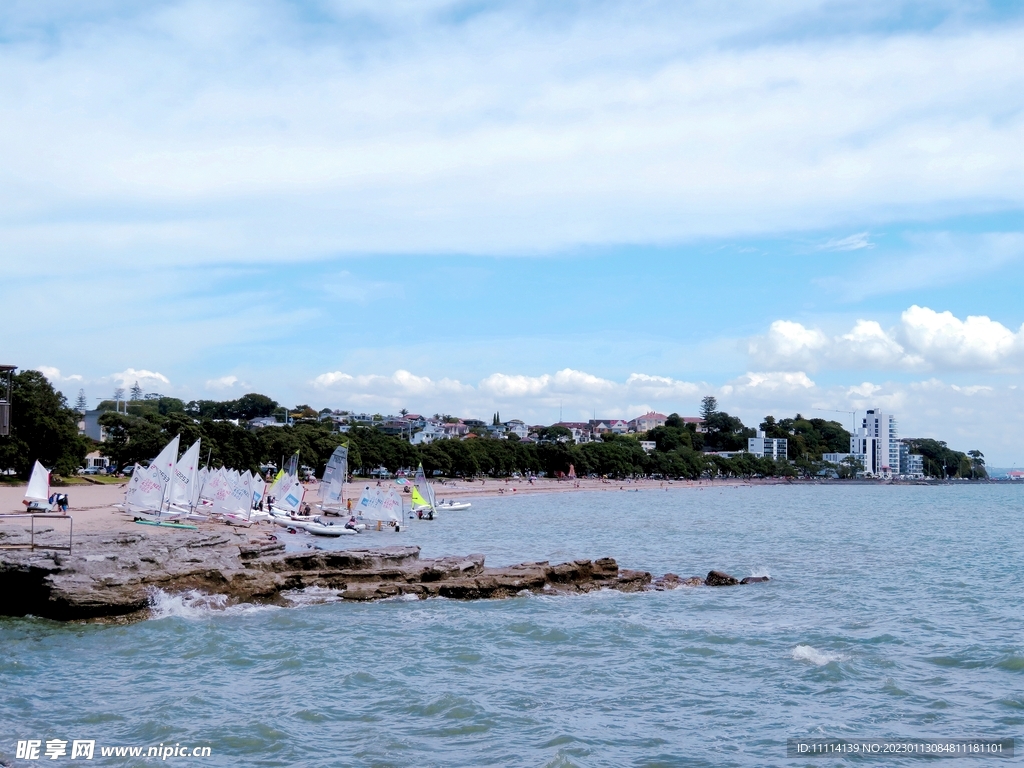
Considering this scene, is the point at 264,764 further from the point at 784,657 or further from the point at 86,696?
the point at 784,657

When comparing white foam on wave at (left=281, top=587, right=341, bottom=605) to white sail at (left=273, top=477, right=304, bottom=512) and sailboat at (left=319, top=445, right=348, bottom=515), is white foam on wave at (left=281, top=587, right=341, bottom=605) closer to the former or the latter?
white sail at (left=273, top=477, right=304, bottom=512)

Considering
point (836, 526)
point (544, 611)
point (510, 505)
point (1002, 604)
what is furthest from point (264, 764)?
point (510, 505)

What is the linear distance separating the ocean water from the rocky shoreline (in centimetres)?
61

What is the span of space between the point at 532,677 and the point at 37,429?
1804 inches

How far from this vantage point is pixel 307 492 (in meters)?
70.5

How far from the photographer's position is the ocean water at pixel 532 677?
12.7 meters

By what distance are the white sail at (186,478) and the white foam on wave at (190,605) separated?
17034mm

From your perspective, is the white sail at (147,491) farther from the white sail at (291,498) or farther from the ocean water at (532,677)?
the ocean water at (532,677)

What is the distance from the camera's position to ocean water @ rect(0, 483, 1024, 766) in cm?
1271

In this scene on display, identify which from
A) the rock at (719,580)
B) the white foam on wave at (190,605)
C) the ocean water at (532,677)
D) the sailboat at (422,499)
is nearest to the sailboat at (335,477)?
the sailboat at (422,499)

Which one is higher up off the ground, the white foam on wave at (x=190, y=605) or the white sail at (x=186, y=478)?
the white sail at (x=186, y=478)

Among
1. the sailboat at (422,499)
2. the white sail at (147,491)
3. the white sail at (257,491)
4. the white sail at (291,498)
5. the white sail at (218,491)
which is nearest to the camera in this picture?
the white sail at (147,491)

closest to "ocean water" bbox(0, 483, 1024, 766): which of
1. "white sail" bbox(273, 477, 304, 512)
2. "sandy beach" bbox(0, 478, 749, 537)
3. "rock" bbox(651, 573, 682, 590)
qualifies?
"rock" bbox(651, 573, 682, 590)

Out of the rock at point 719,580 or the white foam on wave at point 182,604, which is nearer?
the white foam on wave at point 182,604
